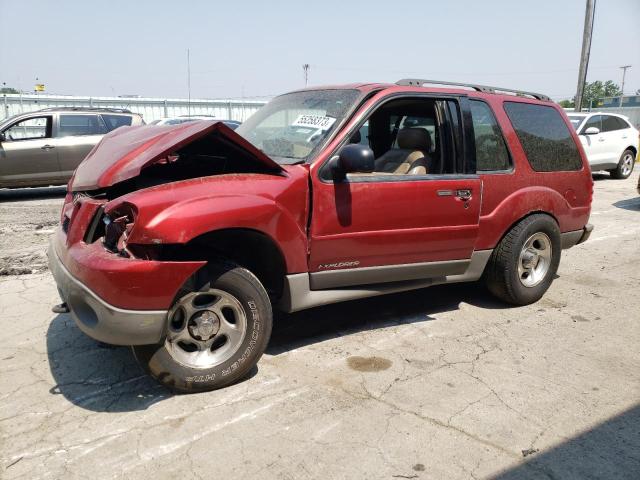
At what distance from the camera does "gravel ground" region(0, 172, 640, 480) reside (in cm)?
257

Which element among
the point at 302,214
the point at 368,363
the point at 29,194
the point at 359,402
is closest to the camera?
the point at 359,402

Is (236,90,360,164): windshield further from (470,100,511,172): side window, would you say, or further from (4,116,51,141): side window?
(4,116,51,141): side window

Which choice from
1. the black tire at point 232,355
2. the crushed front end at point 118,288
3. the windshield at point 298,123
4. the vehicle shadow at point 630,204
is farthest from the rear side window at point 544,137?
the vehicle shadow at point 630,204

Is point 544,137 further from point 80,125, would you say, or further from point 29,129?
point 29,129

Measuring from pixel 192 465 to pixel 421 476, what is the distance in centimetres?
108

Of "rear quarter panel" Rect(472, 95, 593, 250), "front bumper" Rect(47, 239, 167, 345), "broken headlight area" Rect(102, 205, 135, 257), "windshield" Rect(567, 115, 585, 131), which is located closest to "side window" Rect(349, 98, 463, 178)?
"rear quarter panel" Rect(472, 95, 593, 250)

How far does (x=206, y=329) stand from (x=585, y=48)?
74.1ft

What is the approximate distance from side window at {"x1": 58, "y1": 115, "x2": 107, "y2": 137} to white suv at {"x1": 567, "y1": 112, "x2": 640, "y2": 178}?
11061 mm

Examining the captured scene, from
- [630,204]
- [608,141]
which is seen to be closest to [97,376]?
[630,204]

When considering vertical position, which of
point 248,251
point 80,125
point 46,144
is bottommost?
point 248,251

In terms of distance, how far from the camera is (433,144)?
4.43m

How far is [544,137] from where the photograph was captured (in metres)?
4.80

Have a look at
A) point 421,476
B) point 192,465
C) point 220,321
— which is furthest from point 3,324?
point 421,476

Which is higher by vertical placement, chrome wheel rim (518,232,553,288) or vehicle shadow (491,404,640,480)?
chrome wheel rim (518,232,553,288)
